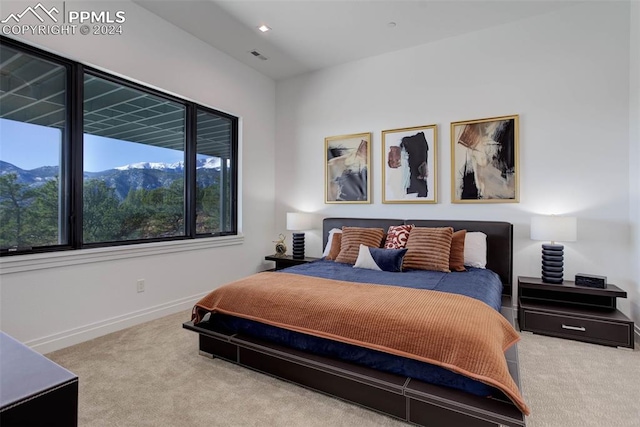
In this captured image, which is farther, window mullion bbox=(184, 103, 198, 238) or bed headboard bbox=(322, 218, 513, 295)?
window mullion bbox=(184, 103, 198, 238)

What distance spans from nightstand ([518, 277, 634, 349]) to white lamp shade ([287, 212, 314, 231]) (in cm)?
259

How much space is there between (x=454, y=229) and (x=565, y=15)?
95.3 inches

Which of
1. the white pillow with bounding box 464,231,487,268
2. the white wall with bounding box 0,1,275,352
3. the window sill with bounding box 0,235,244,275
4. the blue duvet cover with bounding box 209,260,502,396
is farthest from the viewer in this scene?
the white pillow with bounding box 464,231,487,268

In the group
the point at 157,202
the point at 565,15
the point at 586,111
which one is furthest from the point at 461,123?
the point at 157,202

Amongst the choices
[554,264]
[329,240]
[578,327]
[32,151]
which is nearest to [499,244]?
[554,264]

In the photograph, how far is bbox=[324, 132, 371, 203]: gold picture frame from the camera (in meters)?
4.30

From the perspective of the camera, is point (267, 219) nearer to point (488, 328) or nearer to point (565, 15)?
point (488, 328)

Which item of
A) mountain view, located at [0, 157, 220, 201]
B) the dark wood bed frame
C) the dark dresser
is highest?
mountain view, located at [0, 157, 220, 201]

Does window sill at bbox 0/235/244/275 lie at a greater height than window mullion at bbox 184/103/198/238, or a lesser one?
lesser

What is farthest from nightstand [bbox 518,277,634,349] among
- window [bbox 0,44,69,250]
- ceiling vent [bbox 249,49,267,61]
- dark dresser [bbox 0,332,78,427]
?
window [bbox 0,44,69,250]

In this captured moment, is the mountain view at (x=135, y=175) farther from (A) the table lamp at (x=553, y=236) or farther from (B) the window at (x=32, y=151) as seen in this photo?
(A) the table lamp at (x=553, y=236)

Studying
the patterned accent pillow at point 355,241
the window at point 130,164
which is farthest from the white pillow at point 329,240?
the window at point 130,164

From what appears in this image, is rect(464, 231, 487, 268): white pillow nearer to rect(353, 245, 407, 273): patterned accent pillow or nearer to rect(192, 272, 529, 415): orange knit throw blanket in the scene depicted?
rect(353, 245, 407, 273): patterned accent pillow

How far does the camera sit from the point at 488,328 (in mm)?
1656
